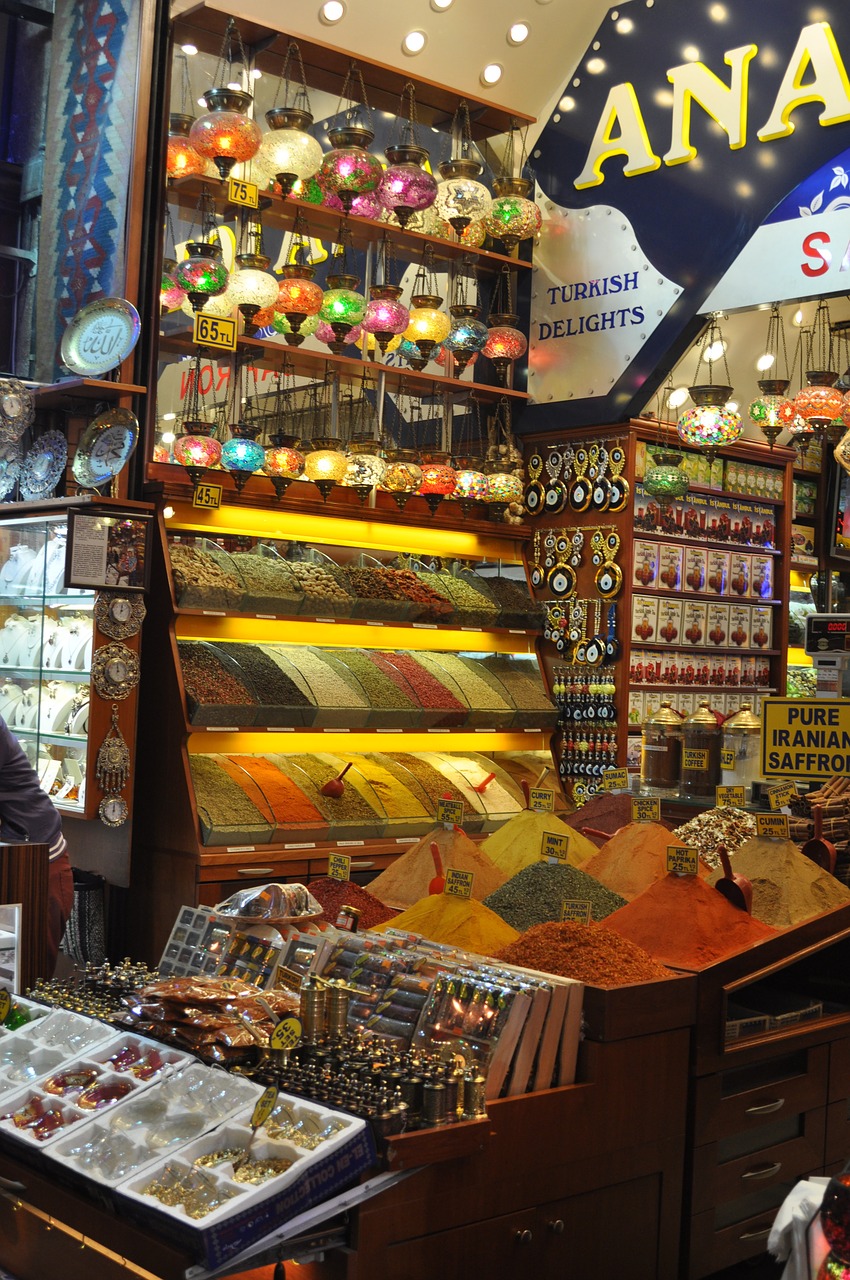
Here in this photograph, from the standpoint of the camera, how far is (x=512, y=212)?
6.38 metres

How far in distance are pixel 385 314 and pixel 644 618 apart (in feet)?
7.10

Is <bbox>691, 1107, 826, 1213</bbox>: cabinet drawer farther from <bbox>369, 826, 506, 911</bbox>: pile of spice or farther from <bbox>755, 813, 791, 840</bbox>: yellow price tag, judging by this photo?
<bbox>369, 826, 506, 911</bbox>: pile of spice

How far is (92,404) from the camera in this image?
18.8 ft

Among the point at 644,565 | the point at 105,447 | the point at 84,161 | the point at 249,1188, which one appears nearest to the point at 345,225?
the point at 84,161

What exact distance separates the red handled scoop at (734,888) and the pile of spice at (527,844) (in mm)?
504

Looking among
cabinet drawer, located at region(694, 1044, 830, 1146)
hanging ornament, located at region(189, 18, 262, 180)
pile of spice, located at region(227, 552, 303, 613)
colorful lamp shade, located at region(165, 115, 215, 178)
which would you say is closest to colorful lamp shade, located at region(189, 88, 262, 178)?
hanging ornament, located at region(189, 18, 262, 180)

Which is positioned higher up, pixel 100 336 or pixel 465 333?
pixel 465 333

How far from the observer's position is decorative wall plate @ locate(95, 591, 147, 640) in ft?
17.0

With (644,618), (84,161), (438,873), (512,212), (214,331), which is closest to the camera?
(438,873)

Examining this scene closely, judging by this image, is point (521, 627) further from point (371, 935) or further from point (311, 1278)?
point (311, 1278)

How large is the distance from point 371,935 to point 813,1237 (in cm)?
128

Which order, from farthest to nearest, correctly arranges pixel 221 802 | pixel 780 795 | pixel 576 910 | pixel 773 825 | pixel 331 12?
pixel 331 12, pixel 221 802, pixel 780 795, pixel 773 825, pixel 576 910

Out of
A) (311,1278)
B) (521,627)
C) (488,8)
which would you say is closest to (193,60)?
(488,8)

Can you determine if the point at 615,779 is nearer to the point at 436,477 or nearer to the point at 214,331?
the point at 436,477
